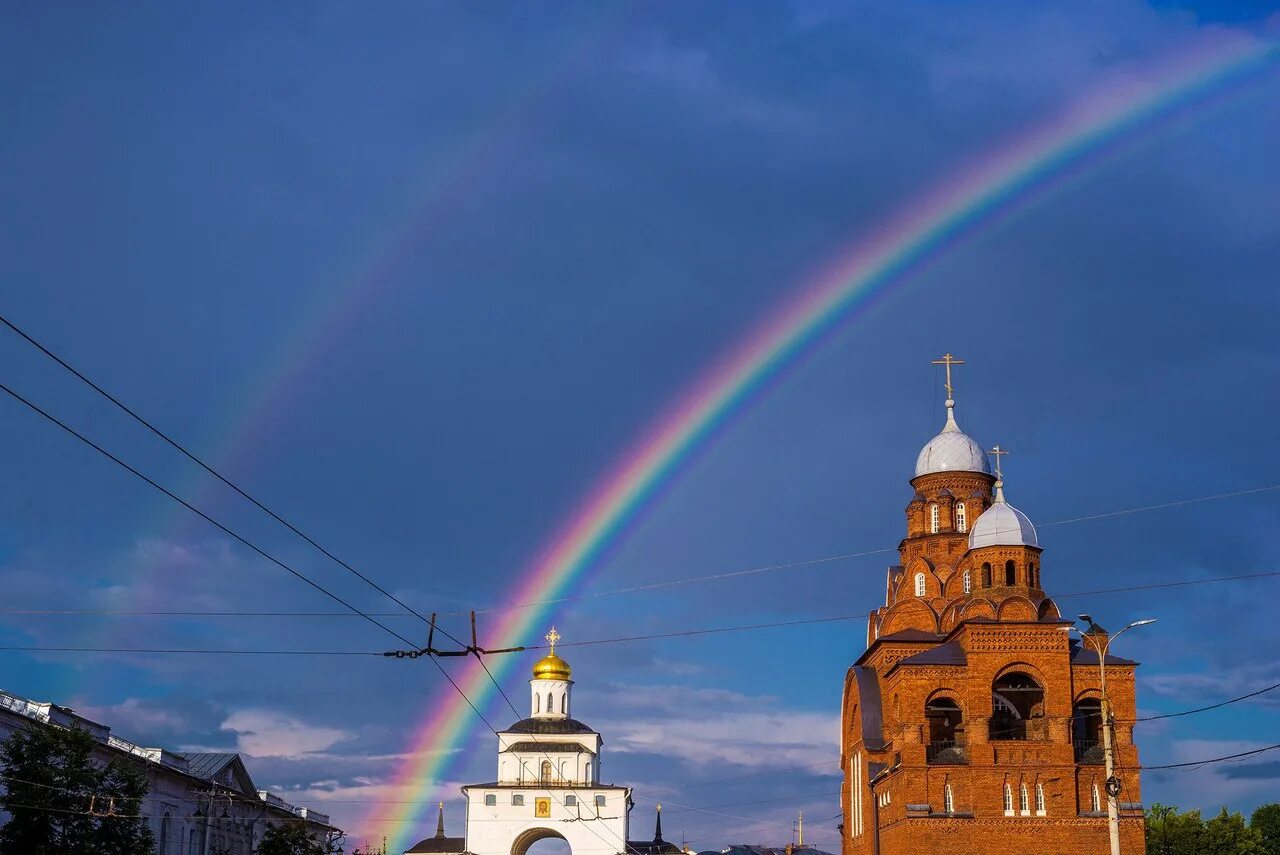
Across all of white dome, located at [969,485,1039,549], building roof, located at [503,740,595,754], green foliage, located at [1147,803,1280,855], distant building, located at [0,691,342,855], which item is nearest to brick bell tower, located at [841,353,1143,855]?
white dome, located at [969,485,1039,549]

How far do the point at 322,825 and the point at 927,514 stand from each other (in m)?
46.6

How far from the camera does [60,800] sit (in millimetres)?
43906

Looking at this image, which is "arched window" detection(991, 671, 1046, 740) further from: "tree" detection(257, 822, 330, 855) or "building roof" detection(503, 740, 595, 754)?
"building roof" detection(503, 740, 595, 754)

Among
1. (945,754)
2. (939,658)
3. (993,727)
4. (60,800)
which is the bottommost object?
(60,800)

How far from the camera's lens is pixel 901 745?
63688 mm

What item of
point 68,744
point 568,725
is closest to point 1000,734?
point 68,744

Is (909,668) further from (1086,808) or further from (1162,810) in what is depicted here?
(1162,810)

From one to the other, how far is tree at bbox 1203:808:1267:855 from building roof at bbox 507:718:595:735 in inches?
1736

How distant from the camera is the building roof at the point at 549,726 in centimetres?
10688

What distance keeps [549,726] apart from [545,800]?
5.69 metres

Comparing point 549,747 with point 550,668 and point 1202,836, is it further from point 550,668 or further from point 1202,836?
point 1202,836

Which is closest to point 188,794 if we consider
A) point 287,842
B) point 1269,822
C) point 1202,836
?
point 287,842

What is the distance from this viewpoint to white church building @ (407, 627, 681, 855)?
338 ft

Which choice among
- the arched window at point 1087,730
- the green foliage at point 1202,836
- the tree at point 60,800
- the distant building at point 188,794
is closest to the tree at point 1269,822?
the green foliage at point 1202,836
